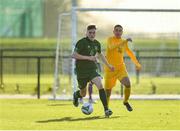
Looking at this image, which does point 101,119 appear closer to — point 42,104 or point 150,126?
point 150,126

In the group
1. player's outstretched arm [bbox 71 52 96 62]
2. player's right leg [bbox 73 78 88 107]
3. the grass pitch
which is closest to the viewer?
the grass pitch

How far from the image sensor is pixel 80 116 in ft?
55.2

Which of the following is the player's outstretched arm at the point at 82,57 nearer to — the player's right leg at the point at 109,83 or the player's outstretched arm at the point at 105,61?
the player's outstretched arm at the point at 105,61

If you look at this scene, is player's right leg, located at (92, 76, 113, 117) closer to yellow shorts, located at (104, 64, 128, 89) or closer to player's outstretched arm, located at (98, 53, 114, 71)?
player's outstretched arm, located at (98, 53, 114, 71)

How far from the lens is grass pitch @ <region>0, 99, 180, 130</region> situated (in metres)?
14.7

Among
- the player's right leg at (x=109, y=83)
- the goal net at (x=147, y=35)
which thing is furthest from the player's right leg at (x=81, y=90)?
the goal net at (x=147, y=35)

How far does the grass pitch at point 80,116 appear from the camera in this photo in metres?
14.7

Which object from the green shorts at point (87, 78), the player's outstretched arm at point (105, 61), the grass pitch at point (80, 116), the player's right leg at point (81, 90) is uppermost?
the player's outstretched arm at point (105, 61)

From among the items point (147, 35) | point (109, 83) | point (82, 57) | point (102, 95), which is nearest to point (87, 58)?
point (82, 57)

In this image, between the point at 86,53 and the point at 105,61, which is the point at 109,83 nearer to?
the point at 105,61

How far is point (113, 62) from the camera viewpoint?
1778 centimetres

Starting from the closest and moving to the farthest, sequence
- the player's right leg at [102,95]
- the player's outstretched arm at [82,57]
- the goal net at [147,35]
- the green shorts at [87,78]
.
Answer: the player's right leg at [102,95]
the player's outstretched arm at [82,57]
the green shorts at [87,78]
the goal net at [147,35]

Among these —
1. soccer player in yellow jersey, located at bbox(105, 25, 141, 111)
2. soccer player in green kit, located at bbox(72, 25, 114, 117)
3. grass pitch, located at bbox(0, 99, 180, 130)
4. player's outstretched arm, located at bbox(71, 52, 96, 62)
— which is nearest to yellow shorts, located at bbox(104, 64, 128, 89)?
soccer player in yellow jersey, located at bbox(105, 25, 141, 111)

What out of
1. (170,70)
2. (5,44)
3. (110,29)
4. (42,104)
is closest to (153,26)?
(110,29)
